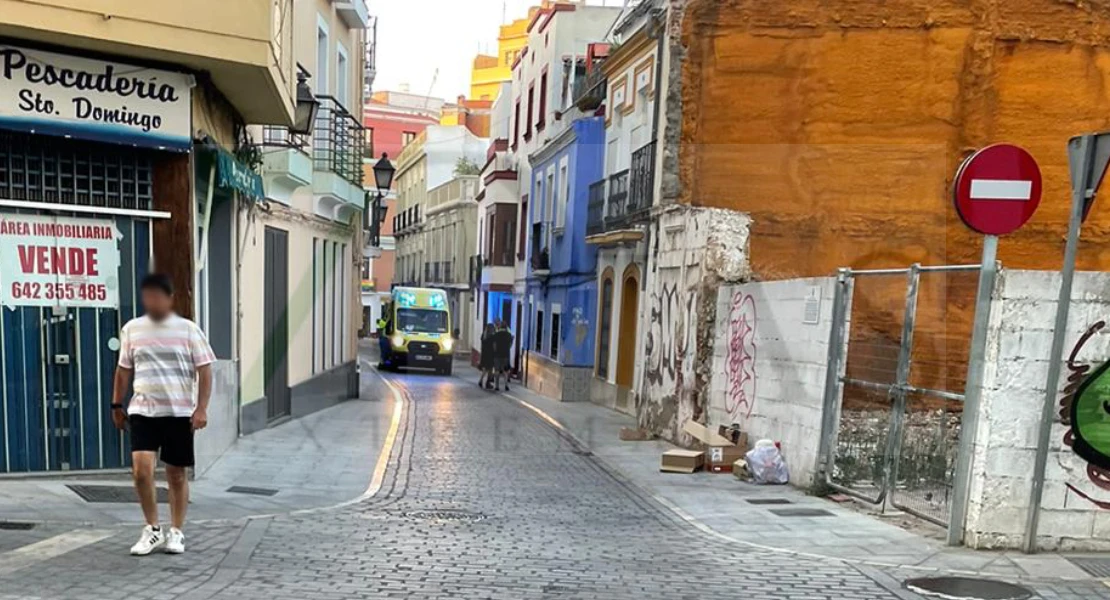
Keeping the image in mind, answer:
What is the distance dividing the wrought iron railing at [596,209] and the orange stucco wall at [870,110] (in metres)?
6.44

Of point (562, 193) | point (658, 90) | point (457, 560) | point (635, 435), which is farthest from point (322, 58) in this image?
point (457, 560)

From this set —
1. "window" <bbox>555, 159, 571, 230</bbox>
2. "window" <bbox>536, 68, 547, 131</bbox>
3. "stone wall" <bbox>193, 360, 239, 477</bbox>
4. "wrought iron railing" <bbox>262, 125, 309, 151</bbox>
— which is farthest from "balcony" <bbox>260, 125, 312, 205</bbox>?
"window" <bbox>536, 68, 547, 131</bbox>

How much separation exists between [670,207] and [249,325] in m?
6.66

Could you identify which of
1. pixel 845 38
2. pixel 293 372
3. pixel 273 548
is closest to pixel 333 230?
pixel 293 372

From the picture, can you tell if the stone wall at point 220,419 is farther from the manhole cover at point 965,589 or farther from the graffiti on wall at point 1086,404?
the graffiti on wall at point 1086,404

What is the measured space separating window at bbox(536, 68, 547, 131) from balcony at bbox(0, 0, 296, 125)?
816 inches

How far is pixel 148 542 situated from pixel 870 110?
482 inches

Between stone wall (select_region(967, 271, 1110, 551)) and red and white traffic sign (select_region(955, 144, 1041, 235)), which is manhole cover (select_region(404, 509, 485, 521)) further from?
red and white traffic sign (select_region(955, 144, 1041, 235))

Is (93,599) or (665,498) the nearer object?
(93,599)

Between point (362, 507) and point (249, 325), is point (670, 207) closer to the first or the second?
point (249, 325)

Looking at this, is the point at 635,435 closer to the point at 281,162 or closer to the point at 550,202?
the point at 281,162

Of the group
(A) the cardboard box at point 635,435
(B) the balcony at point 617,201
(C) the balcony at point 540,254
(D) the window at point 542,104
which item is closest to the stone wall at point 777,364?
(A) the cardboard box at point 635,435

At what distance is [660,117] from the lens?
14.6 meters

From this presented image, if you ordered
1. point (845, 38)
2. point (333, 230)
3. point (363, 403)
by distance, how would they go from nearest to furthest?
1. point (845, 38)
2. point (333, 230)
3. point (363, 403)
